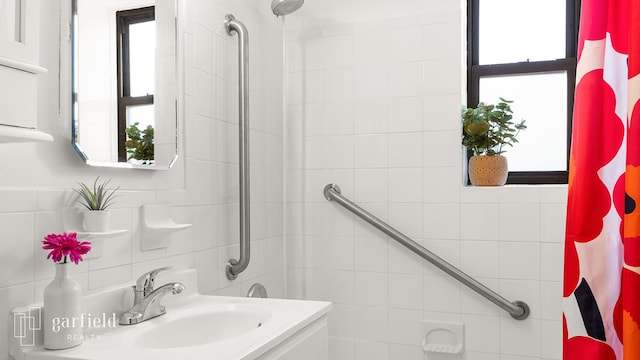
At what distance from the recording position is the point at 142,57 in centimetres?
134

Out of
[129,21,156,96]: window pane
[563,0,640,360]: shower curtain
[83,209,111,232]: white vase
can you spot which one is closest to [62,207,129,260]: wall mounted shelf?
[83,209,111,232]: white vase

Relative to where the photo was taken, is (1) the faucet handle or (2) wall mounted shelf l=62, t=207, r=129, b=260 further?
(1) the faucet handle

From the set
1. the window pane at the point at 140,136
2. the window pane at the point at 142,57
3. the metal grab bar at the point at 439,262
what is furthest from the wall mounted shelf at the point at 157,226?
the metal grab bar at the point at 439,262

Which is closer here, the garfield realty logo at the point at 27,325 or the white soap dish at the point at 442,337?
the garfield realty logo at the point at 27,325

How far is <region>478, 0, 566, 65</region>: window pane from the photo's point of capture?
2139 mm

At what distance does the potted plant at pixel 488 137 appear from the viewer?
1.96 m

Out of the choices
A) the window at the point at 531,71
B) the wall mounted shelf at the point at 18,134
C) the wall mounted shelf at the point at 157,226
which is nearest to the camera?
the wall mounted shelf at the point at 18,134

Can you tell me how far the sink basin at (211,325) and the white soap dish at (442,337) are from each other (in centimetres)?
92

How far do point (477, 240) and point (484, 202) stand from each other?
0.15 metres

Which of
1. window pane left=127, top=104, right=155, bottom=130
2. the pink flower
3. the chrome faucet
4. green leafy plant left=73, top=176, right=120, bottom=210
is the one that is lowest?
the chrome faucet

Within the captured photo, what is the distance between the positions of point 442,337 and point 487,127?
83cm

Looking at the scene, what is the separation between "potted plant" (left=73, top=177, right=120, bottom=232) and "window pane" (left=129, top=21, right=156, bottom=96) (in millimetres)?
285

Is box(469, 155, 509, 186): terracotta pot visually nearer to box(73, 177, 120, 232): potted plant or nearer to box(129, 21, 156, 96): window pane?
box(129, 21, 156, 96): window pane

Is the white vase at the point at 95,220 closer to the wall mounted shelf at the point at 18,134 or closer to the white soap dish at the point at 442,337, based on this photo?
the wall mounted shelf at the point at 18,134
